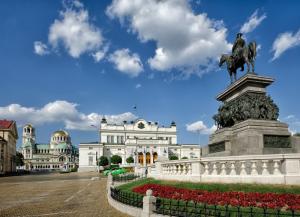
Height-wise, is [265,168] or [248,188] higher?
[265,168]

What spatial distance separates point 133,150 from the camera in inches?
4353

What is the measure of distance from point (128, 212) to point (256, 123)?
30.4ft

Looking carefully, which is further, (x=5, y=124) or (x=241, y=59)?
(x=5, y=124)

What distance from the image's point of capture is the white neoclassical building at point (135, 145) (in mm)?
110875

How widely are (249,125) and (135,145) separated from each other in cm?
9601

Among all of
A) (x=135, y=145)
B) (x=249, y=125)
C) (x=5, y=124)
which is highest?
(x=5, y=124)

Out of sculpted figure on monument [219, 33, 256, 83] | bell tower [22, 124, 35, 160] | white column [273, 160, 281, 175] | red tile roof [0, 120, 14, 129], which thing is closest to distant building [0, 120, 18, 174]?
red tile roof [0, 120, 14, 129]

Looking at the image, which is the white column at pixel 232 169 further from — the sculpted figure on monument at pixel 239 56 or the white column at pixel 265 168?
the sculpted figure on monument at pixel 239 56

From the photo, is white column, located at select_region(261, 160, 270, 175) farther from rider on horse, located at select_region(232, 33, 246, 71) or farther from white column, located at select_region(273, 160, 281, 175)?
rider on horse, located at select_region(232, 33, 246, 71)

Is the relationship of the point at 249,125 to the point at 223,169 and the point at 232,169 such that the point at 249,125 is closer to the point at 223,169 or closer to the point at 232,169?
the point at 223,169

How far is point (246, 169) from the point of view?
1266 cm

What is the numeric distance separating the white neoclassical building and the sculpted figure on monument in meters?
80.9

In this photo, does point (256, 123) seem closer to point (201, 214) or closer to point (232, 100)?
point (232, 100)

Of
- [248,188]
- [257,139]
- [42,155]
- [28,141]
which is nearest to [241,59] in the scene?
[257,139]
